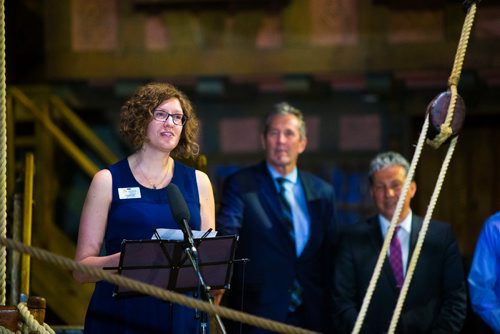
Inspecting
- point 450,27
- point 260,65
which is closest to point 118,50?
point 260,65

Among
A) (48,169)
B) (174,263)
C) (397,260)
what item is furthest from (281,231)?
(48,169)

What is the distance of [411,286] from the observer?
18.0 feet

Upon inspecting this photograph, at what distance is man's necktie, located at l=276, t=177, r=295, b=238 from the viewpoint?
224 inches

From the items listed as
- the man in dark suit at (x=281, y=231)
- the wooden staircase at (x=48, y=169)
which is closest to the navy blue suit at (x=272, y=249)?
the man in dark suit at (x=281, y=231)

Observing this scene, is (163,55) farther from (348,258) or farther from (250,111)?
(348,258)

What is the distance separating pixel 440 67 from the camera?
8867 mm

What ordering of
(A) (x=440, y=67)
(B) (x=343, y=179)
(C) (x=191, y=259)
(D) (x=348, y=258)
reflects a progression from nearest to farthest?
(C) (x=191, y=259)
(D) (x=348, y=258)
(A) (x=440, y=67)
(B) (x=343, y=179)

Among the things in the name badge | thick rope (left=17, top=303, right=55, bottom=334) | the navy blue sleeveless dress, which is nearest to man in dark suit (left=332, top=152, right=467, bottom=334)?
the navy blue sleeveless dress

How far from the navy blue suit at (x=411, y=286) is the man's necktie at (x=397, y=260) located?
0.10ft

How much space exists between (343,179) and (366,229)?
12.5ft

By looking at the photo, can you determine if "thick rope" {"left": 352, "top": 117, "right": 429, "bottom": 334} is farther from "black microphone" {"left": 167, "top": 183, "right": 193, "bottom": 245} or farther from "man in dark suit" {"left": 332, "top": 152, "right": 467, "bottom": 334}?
"man in dark suit" {"left": 332, "top": 152, "right": 467, "bottom": 334}

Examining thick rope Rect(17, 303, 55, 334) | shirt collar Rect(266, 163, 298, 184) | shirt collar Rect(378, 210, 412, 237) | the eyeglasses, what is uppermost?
A: the eyeglasses

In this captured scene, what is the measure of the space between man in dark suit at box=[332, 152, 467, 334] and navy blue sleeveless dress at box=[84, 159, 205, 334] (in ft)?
4.67

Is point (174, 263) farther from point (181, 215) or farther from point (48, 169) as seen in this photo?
point (48, 169)
